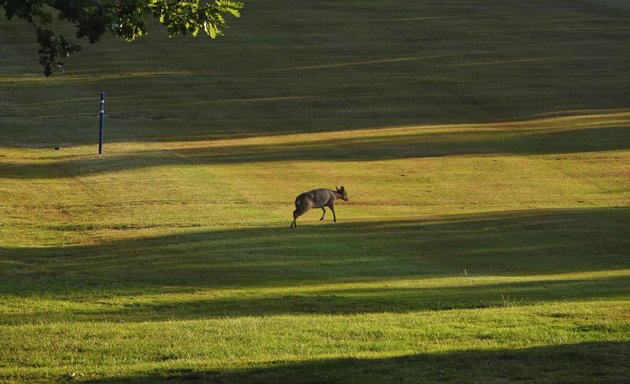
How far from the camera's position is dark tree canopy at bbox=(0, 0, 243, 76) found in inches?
520

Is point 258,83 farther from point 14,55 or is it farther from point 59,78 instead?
point 14,55

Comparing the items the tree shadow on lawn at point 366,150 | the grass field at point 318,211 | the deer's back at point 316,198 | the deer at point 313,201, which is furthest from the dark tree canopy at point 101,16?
the tree shadow on lawn at point 366,150

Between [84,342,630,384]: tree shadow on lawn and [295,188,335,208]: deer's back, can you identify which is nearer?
[84,342,630,384]: tree shadow on lawn

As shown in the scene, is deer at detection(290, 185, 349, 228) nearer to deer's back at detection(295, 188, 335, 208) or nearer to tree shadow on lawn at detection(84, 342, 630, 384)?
deer's back at detection(295, 188, 335, 208)

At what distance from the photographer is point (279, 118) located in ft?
178

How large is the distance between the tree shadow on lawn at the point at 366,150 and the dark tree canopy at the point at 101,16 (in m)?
23.1

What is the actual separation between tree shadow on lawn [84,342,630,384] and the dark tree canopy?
3861mm

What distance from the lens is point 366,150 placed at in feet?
153

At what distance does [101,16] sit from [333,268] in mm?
11896

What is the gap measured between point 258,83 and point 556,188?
2548 centimetres

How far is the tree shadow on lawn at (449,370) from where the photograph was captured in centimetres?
1334

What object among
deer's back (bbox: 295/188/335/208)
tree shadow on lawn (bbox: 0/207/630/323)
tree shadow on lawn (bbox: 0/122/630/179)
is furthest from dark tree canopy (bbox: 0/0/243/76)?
tree shadow on lawn (bbox: 0/122/630/179)

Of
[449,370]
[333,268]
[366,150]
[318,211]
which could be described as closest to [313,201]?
[318,211]

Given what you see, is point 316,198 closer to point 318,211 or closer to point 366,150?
point 318,211
